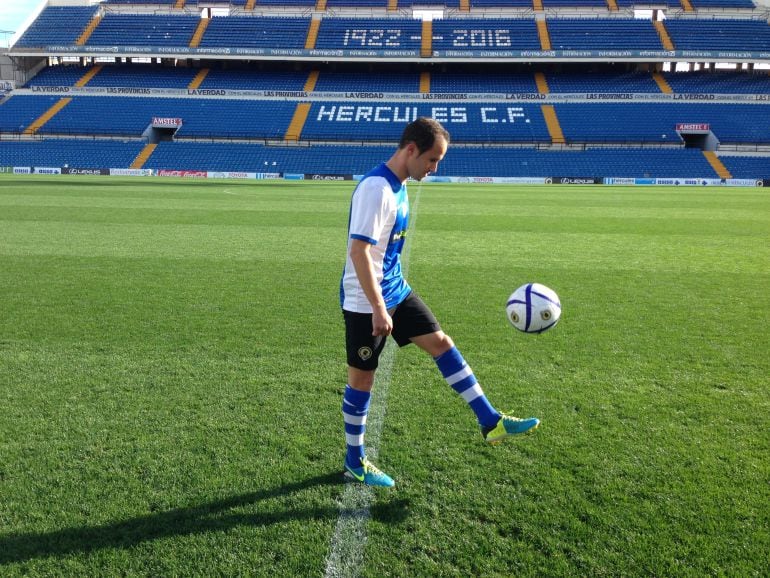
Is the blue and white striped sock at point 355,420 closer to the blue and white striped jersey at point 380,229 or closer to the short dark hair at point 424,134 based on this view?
the blue and white striped jersey at point 380,229

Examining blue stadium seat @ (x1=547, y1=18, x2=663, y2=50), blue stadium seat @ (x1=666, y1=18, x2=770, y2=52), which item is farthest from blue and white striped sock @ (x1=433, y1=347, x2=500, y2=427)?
blue stadium seat @ (x1=666, y1=18, x2=770, y2=52)

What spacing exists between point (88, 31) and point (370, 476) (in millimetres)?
53421

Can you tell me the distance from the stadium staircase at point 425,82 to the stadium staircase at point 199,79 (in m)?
17.3

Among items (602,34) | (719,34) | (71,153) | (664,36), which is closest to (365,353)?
(71,153)

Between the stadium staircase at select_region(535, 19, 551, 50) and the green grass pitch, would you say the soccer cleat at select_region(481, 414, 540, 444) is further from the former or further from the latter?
the stadium staircase at select_region(535, 19, 551, 50)

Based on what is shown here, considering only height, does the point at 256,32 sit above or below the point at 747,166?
above

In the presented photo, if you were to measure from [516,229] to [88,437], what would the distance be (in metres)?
11.1

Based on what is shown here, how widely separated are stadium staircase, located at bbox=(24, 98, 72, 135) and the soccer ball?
44.7 m

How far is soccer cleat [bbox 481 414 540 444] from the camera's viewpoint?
3.33 m

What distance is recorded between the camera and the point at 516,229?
13.2 m

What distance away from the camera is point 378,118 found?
41.1 metres

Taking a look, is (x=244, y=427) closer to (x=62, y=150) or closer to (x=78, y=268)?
(x=78, y=268)

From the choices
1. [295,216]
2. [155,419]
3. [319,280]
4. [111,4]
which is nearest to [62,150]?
[111,4]

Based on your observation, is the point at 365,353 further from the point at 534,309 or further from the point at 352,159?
the point at 352,159
